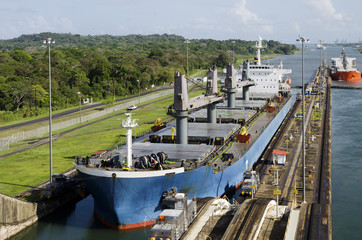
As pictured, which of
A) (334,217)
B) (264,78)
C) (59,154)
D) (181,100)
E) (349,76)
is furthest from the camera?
(349,76)

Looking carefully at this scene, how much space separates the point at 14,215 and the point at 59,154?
2152 cm

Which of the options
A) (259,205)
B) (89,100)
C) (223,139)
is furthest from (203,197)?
(89,100)

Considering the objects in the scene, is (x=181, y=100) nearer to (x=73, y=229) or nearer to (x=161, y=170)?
(x=161, y=170)

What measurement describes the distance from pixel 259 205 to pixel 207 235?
5.18m

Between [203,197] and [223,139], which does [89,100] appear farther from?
[203,197]

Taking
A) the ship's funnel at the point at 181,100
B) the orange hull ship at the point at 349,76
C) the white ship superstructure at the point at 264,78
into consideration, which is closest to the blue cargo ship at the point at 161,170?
the ship's funnel at the point at 181,100

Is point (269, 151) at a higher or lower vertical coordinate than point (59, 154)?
lower

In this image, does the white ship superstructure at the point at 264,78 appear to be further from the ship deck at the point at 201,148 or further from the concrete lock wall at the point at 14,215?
the concrete lock wall at the point at 14,215

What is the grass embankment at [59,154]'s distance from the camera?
45875 millimetres

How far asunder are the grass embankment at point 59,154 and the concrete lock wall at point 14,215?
442cm

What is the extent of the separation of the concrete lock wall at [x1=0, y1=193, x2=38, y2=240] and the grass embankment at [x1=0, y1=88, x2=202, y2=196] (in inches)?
174

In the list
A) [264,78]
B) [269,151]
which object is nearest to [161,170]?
[269,151]

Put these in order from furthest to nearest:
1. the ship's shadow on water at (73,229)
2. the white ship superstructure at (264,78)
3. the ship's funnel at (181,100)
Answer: the white ship superstructure at (264,78) < the ship's funnel at (181,100) < the ship's shadow on water at (73,229)

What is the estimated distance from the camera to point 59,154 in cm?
5766
